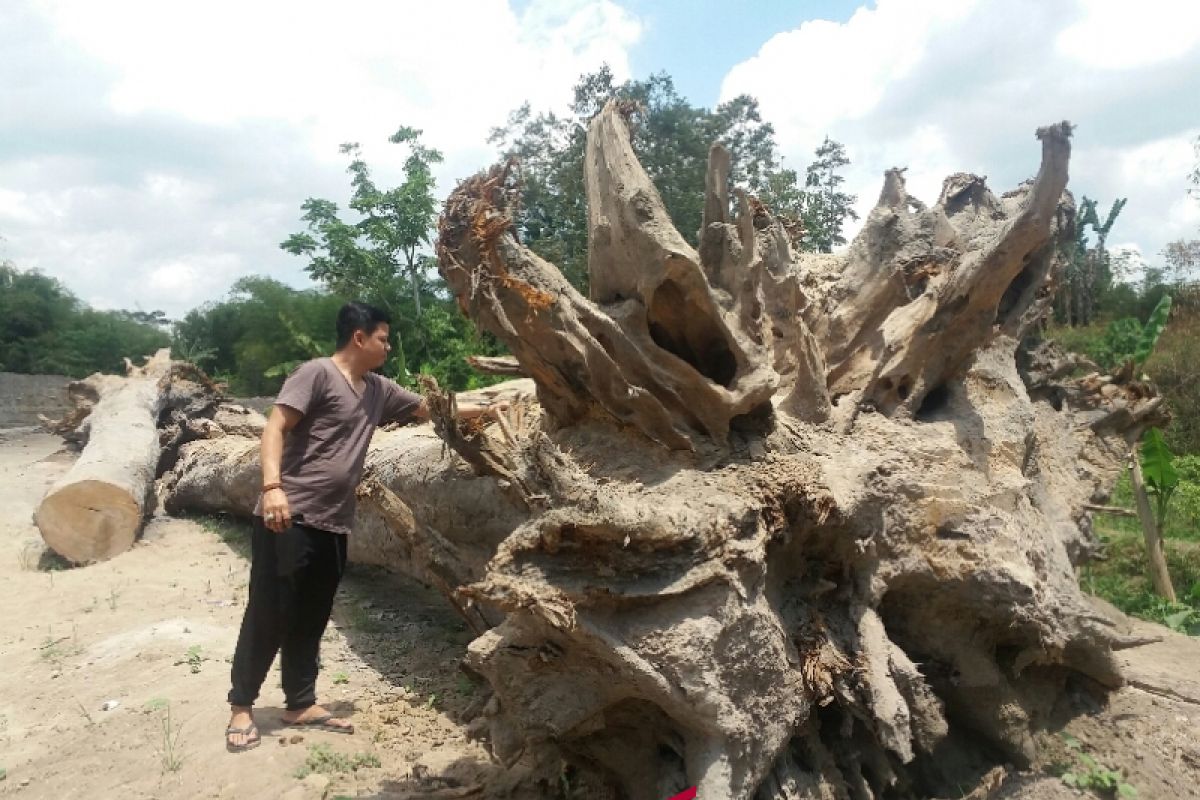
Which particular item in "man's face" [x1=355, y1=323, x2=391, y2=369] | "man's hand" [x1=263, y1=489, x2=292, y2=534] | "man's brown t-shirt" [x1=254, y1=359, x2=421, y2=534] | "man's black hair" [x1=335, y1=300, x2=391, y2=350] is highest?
"man's black hair" [x1=335, y1=300, x2=391, y2=350]

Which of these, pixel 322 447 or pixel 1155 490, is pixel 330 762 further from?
pixel 1155 490

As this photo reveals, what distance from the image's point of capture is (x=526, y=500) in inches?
105

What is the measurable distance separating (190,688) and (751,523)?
9.85 feet

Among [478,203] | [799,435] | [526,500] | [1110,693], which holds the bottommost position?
[1110,693]

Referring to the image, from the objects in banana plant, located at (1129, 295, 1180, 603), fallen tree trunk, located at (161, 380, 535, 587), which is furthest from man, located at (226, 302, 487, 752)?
banana plant, located at (1129, 295, 1180, 603)

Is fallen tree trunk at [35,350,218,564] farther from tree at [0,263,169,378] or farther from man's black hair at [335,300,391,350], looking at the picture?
tree at [0,263,169,378]

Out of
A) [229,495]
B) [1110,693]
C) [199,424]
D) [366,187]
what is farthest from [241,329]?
[1110,693]

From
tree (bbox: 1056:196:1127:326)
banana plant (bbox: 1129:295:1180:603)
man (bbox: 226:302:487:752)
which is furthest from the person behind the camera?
tree (bbox: 1056:196:1127:326)

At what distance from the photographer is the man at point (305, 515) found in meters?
3.51

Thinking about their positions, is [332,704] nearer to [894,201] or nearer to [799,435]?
[799,435]

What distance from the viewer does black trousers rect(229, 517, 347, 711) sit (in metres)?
3.55

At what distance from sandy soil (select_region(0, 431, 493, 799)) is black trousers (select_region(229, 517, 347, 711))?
22 cm

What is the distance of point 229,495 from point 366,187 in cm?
1308

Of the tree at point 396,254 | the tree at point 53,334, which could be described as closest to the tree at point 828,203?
the tree at point 396,254
